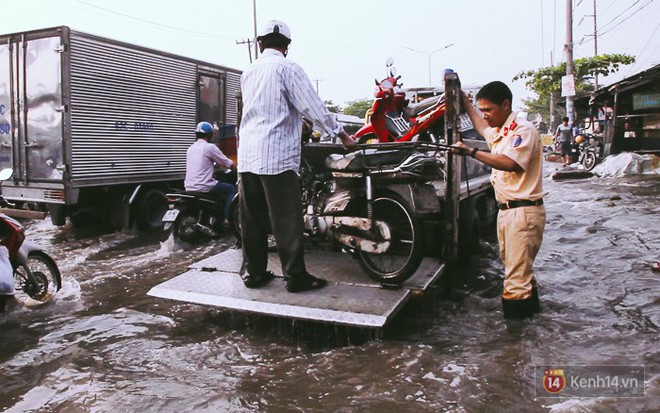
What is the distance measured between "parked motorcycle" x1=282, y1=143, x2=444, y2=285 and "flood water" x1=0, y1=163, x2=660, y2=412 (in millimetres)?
524

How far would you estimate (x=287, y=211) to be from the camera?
3.88 metres

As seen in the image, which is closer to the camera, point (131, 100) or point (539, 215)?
point (539, 215)

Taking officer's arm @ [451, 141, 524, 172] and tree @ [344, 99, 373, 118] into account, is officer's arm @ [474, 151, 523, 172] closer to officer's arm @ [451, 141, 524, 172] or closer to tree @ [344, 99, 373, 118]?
officer's arm @ [451, 141, 524, 172]

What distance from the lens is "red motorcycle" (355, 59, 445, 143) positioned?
5.43m

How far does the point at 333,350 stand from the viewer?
3.54 meters

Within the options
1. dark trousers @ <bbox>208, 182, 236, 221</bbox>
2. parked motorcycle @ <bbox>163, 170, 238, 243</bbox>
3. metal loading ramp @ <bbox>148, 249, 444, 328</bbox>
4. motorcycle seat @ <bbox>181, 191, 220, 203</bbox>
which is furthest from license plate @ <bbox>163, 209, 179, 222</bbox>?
metal loading ramp @ <bbox>148, 249, 444, 328</bbox>

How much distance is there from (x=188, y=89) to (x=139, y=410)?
24.9ft

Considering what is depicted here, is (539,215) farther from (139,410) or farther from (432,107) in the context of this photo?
(139,410)

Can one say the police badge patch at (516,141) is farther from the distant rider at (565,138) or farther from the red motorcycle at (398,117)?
the distant rider at (565,138)

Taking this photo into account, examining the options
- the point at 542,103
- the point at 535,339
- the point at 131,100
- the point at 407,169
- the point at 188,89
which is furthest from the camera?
the point at 542,103

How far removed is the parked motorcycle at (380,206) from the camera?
4012mm

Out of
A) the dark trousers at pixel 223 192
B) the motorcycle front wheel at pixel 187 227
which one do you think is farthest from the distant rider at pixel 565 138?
the motorcycle front wheel at pixel 187 227

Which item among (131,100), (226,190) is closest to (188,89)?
(131,100)

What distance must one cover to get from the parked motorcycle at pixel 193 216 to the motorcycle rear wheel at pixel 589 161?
522 inches
